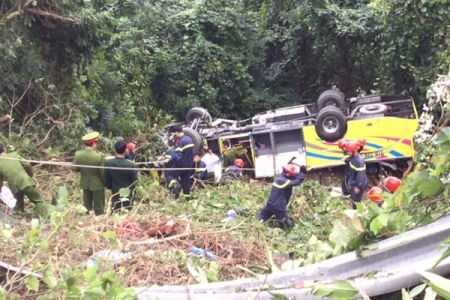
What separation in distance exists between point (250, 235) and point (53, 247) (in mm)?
1932

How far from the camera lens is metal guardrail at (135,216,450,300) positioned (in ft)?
8.44

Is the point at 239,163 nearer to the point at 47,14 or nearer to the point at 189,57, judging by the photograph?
the point at 47,14

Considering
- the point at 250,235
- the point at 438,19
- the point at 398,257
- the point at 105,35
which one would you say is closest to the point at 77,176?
the point at 105,35

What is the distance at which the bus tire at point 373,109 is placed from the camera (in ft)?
34.9

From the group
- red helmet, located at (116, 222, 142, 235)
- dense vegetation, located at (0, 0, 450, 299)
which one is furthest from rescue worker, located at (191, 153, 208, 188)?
red helmet, located at (116, 222, 142, 235)

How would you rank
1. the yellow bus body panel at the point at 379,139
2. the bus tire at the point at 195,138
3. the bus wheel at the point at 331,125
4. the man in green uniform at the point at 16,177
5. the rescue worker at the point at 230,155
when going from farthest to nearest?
1. the rescue worker at the point at 230,155
2. the bus tire at the point at 195,138
3. the bus wheel at the point at 331,125
4. the yellow bus body panel at the point at 379,139
5. the man in green uniform at the point at 16,177

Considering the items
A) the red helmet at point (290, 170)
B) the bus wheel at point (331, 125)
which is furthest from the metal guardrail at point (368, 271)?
the bus wheel at point (331, 125)

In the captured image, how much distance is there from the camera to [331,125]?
10.6 meters

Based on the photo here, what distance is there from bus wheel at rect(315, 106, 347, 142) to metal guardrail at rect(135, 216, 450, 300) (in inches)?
301

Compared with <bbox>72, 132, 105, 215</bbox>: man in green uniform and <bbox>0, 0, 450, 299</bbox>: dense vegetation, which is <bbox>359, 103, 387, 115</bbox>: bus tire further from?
<bbox>72, 132, 105, 215</bbox>: man in green uniform

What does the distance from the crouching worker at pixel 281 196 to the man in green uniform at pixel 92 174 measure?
2.12m

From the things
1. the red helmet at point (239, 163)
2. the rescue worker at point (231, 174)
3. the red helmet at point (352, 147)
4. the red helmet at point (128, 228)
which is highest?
the red helmet at point (128, 228)

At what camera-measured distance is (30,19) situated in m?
8.93

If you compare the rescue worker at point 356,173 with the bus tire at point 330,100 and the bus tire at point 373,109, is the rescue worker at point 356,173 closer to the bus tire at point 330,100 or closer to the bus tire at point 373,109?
the bus tire at point 373,109
